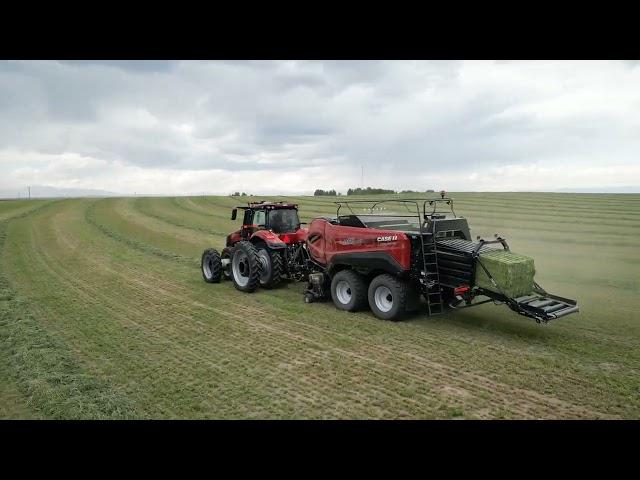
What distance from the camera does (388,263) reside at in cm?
881

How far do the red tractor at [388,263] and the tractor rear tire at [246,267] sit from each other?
0.08ft

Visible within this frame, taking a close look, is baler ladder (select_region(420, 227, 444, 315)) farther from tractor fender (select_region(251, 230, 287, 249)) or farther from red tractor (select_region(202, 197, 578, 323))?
tractor fender (select_region(251, 230, 287, 249))

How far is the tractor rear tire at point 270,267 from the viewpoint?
11.5 meters

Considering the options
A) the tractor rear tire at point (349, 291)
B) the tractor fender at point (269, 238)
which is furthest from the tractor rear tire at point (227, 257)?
the tractor rear tire at point (349, 291)

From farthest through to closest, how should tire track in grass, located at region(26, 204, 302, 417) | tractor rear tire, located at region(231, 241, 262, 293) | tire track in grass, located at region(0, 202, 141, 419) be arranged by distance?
tractor rear tire, located at region(231, 241, 262, 293) < tire track in grass, located at region(26, 204, 302, 417) < tire track in grass, located at region(0, 202, 141, 419)

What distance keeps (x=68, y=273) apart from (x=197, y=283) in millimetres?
4233

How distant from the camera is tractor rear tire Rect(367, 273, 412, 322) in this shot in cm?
871

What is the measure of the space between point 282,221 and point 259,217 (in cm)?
66

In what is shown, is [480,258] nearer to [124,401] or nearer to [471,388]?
[471,388]

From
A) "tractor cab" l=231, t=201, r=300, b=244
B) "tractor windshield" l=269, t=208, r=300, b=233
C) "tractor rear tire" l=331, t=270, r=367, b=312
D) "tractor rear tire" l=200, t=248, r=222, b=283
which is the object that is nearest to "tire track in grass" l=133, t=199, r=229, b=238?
"tractor rear tire" l=200, t=248, r=222, b=283

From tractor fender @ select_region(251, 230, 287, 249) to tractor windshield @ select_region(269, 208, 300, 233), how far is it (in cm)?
36

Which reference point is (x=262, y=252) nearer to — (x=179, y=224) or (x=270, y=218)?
(x=270, y=218)

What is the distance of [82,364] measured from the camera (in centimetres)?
678
